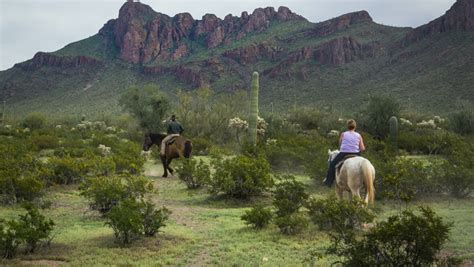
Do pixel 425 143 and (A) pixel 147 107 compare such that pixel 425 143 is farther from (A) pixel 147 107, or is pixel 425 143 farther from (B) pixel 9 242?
(B) pixel 9 242

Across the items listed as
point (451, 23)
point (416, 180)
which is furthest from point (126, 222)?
point (451, 23)

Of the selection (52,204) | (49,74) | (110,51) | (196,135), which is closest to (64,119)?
(196,135)

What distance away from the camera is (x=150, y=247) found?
24.1 feet

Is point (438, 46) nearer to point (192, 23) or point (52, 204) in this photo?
point (52, 204)

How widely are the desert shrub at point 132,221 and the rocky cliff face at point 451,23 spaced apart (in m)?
64.8

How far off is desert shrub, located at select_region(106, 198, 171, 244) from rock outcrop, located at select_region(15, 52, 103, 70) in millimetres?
95870

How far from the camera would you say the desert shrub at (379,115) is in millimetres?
30469

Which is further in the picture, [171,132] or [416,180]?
[171,132]

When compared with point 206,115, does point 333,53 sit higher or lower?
higher

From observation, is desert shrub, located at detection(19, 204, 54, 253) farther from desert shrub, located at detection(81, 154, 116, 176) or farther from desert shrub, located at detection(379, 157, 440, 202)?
desert shrub, located at detection(379, 157, 440, 202)

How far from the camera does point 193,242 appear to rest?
776cm

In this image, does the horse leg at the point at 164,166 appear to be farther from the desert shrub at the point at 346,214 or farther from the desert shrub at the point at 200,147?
the desert shrub at the point at 346,214

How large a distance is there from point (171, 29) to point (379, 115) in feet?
333

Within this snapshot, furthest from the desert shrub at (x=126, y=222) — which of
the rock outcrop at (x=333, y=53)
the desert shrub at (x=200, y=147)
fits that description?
the rock outcrop at (x=333, y=53)
